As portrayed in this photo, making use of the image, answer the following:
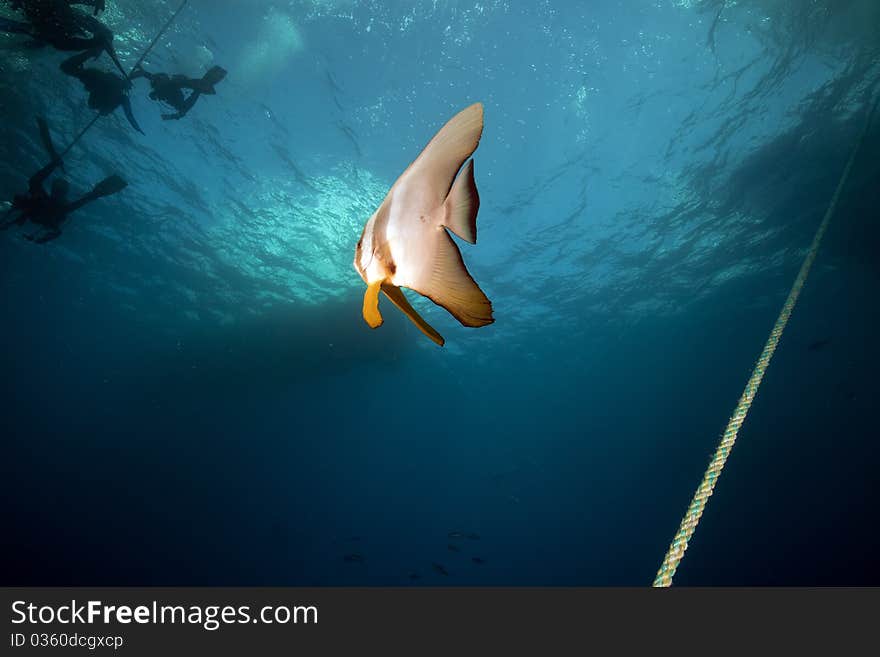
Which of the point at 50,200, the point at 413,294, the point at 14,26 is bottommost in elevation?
the point at 50,200

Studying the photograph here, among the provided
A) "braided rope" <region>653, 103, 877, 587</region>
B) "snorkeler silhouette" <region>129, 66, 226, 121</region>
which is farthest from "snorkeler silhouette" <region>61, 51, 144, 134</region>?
"braided rope" <region>653, 103, 877, 587</region>

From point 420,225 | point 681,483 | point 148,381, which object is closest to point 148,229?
point 148,381

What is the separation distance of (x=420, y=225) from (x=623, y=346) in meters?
29.5

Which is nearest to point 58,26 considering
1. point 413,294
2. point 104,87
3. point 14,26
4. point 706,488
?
point 14,26

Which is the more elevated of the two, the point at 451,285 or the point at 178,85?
the point at 178,85

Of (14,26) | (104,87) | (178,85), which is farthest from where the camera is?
(178,85)

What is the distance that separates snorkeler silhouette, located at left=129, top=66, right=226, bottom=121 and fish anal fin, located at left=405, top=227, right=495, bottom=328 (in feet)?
32.8

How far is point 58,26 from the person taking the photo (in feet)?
23.5

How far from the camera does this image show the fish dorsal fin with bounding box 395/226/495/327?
0.68 m

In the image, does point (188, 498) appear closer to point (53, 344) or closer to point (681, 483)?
point (53, 344)

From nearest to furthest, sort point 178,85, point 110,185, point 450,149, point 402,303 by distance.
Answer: point 450,149
point 402,303
point 178,85
point 110,185

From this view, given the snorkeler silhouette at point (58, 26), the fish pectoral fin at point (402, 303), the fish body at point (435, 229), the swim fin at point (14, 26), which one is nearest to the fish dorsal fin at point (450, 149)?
the fish body at point (435, 229)

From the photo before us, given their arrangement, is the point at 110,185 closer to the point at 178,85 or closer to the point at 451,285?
the point at 178,85

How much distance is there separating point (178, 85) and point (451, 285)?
429 inches
